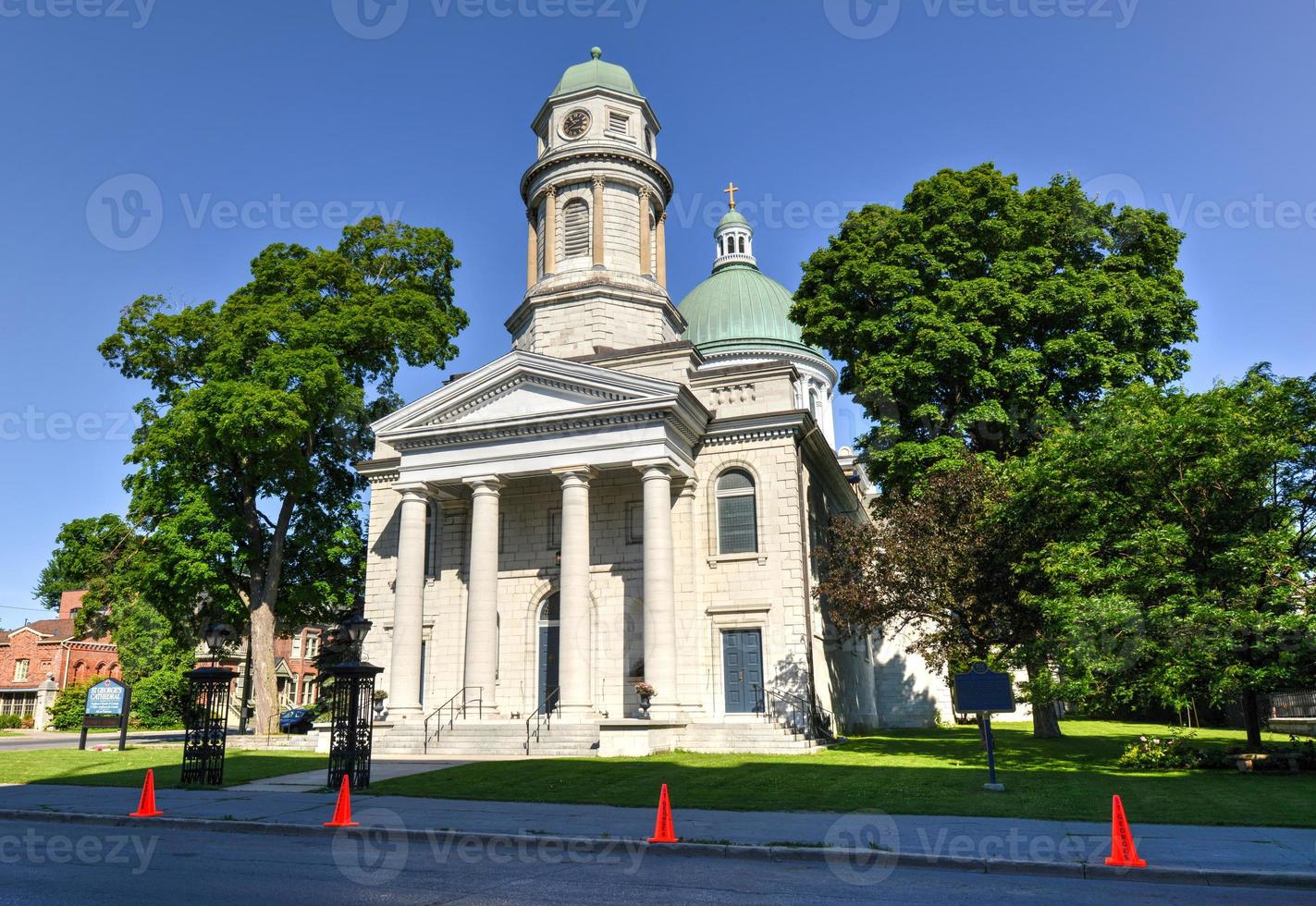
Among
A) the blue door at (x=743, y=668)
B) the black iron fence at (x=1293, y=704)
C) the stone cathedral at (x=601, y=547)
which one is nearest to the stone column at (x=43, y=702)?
the stone cathedral at (x=601, y=547)

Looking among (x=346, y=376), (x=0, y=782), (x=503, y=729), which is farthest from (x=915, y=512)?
(x=346, y=376)

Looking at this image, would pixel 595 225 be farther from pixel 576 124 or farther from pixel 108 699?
pixel 108 699

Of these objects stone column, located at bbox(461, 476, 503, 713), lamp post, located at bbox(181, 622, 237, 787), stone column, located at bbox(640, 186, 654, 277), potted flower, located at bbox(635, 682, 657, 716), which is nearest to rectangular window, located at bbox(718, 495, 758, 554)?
potted flower, located at bbox(635, 682, 657, 716)

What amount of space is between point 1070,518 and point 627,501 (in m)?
13.7

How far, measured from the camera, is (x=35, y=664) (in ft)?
195

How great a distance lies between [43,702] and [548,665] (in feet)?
140

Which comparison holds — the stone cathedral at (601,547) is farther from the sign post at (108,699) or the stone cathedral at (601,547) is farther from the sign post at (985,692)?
the sign post at (985,692)

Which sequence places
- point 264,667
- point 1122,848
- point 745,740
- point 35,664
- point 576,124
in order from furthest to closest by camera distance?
point 35,664 < point 576,124 < point 264,667 < point 745,740 < point 1122,848

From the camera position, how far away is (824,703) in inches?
1166

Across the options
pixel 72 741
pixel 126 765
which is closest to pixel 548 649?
pixel 126 765

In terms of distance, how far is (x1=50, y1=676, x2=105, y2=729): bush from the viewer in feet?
171

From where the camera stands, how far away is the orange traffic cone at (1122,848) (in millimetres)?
9531

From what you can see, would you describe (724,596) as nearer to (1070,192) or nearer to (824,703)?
(824,703)

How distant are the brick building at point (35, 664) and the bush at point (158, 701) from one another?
293 inches
